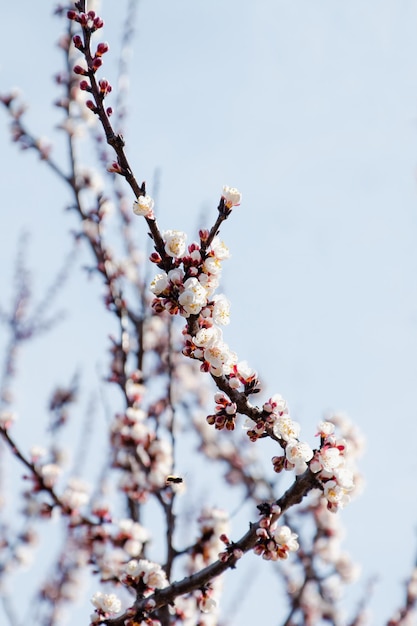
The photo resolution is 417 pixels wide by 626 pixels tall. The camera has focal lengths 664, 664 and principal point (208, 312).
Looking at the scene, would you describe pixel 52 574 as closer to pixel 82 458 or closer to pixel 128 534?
pixel 82 458

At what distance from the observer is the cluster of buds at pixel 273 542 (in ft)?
9.30

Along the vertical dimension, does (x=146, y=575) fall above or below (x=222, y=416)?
below

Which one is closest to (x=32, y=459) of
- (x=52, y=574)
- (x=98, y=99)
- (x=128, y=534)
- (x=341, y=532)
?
(x=128, y=534)

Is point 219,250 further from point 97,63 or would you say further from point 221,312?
point 97,63

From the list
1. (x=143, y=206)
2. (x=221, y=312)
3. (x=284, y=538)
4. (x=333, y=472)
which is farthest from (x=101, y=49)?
(x=284, y=538)

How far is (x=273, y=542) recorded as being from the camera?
2.85 metres

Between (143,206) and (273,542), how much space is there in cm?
152

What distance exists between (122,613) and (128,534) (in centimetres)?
180

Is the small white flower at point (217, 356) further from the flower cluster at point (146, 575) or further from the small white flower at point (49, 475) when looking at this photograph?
the small white flower at point (49, 475)

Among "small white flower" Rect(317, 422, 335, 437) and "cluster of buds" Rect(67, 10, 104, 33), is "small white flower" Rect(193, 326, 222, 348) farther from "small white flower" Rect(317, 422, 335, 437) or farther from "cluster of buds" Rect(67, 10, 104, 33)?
"cluster of buds" Rect(67, 10, 104, 33)

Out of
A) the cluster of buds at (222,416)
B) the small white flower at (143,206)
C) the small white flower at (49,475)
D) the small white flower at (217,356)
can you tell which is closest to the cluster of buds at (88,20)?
the small white flower at (143,206)

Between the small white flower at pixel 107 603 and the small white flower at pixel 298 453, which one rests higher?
the small white flower at pixel 298 453

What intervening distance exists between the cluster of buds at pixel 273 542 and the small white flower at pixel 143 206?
4.55ft

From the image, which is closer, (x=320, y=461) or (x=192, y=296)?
(x=192, y=296)
